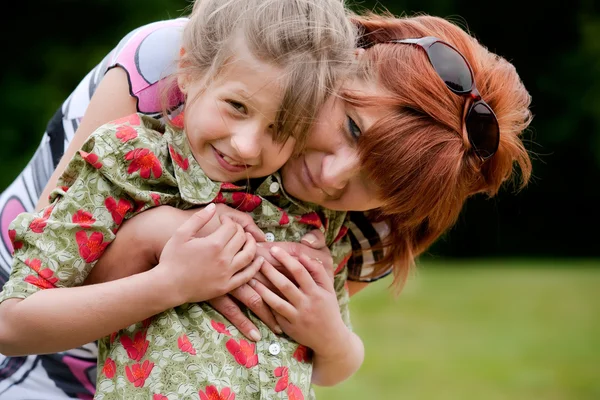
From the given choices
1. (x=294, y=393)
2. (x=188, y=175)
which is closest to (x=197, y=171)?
(x=188, y=175)

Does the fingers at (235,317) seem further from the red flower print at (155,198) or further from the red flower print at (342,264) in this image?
the red flower print at (342,264)

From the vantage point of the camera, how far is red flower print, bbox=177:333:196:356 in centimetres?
223

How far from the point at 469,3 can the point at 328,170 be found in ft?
59.6

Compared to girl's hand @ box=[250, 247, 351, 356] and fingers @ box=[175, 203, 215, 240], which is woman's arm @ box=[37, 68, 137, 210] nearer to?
fingers @ box=[175, 203, 215, 240]

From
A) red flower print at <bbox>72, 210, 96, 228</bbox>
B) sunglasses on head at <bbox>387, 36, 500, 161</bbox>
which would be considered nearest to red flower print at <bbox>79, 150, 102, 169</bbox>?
red flower print at <bbox>72, 210, 96, 228</bbox>

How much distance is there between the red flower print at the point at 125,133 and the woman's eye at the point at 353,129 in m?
0.59

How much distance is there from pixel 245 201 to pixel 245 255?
0.18 meters

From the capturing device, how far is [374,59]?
7.89 feet

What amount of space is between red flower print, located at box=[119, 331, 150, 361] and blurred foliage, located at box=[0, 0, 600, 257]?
1426cm

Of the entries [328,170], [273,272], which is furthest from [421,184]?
[273,272]

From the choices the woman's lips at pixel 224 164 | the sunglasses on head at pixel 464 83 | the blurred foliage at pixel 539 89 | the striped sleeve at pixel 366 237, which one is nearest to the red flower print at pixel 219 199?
the woman's lips at pixel 224 164

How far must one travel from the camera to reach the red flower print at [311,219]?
2535 mm

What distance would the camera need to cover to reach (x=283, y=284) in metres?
2.40

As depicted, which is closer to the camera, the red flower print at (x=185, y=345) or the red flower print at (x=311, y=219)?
the red flower print at (x=185, y=345)
